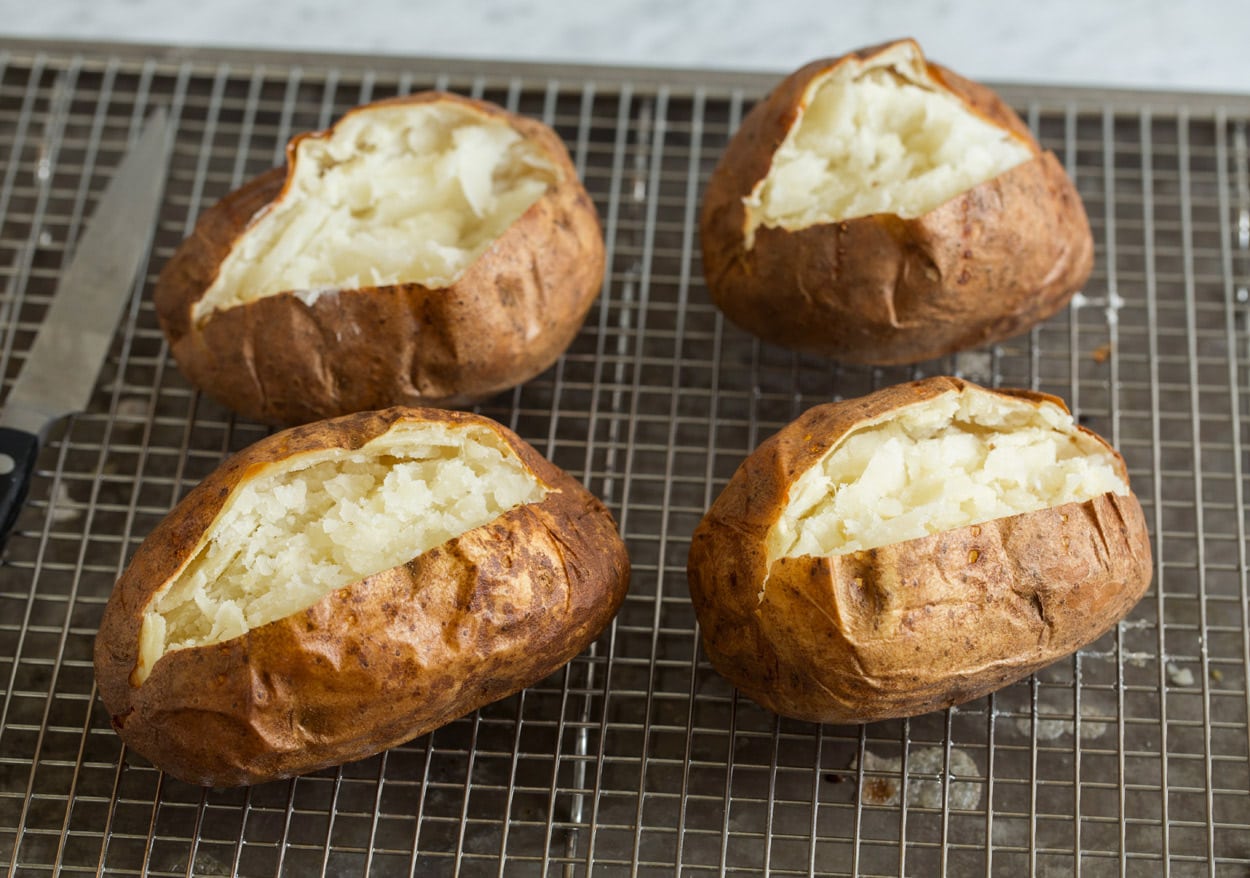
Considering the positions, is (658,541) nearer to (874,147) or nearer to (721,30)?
(874,147)

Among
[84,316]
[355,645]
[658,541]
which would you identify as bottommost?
[658,541]

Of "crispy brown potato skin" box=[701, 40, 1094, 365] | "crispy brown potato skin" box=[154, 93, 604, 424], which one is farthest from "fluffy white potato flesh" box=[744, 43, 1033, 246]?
"crispy brown potato skin" box=[154, 93, 604, 424]

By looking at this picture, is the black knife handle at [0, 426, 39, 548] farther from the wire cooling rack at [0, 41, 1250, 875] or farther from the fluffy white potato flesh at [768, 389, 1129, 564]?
the fluffy white potato flesh at [768, 389, 1129, 564]

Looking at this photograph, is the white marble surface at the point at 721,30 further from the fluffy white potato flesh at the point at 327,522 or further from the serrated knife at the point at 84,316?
the fluffy white potato flesh at the point at 327,522

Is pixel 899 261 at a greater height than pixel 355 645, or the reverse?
pixel 899 261

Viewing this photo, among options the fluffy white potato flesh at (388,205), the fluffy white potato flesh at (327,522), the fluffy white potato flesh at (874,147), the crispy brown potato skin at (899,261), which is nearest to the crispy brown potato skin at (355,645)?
A: the fluffy white potato flesh at (327,522)

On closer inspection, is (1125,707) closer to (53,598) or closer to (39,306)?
(53,598)

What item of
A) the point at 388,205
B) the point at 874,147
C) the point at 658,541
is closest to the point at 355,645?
the point at 658,541
